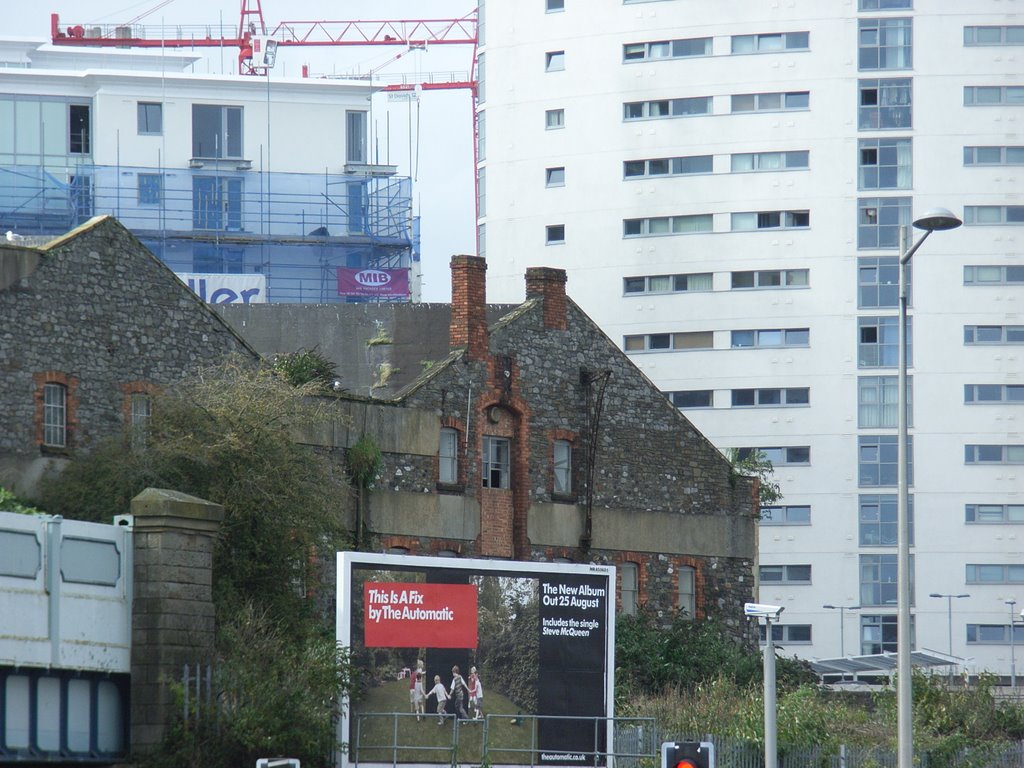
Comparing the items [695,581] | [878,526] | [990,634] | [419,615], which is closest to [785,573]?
[878,526]

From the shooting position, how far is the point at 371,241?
7975 centimetres

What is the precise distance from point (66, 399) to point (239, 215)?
43.7 metres

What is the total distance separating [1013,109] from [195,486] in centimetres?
5456

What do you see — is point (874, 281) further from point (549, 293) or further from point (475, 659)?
point (475, 659)

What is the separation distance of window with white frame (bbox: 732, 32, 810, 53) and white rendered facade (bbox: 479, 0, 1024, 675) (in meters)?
0.08

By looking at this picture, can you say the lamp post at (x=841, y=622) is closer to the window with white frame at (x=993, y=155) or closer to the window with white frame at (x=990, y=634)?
the window with white frame at (x=990, y=634)

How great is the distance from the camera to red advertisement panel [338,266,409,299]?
256 feet

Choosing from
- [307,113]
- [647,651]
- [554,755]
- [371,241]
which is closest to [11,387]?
[554,755]

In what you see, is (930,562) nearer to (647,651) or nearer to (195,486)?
(647,651)

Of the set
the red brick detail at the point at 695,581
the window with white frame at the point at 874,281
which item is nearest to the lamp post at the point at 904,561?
the red brick detail at the point at 695,581

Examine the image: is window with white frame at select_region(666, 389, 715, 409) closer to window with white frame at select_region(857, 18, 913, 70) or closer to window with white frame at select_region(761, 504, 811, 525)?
window with white frame at select_region(761, 504, 811, 525)

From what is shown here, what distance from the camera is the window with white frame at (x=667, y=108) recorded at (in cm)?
8269

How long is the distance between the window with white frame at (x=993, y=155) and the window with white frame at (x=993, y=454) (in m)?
11.8

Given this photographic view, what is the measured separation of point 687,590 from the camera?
161ft
